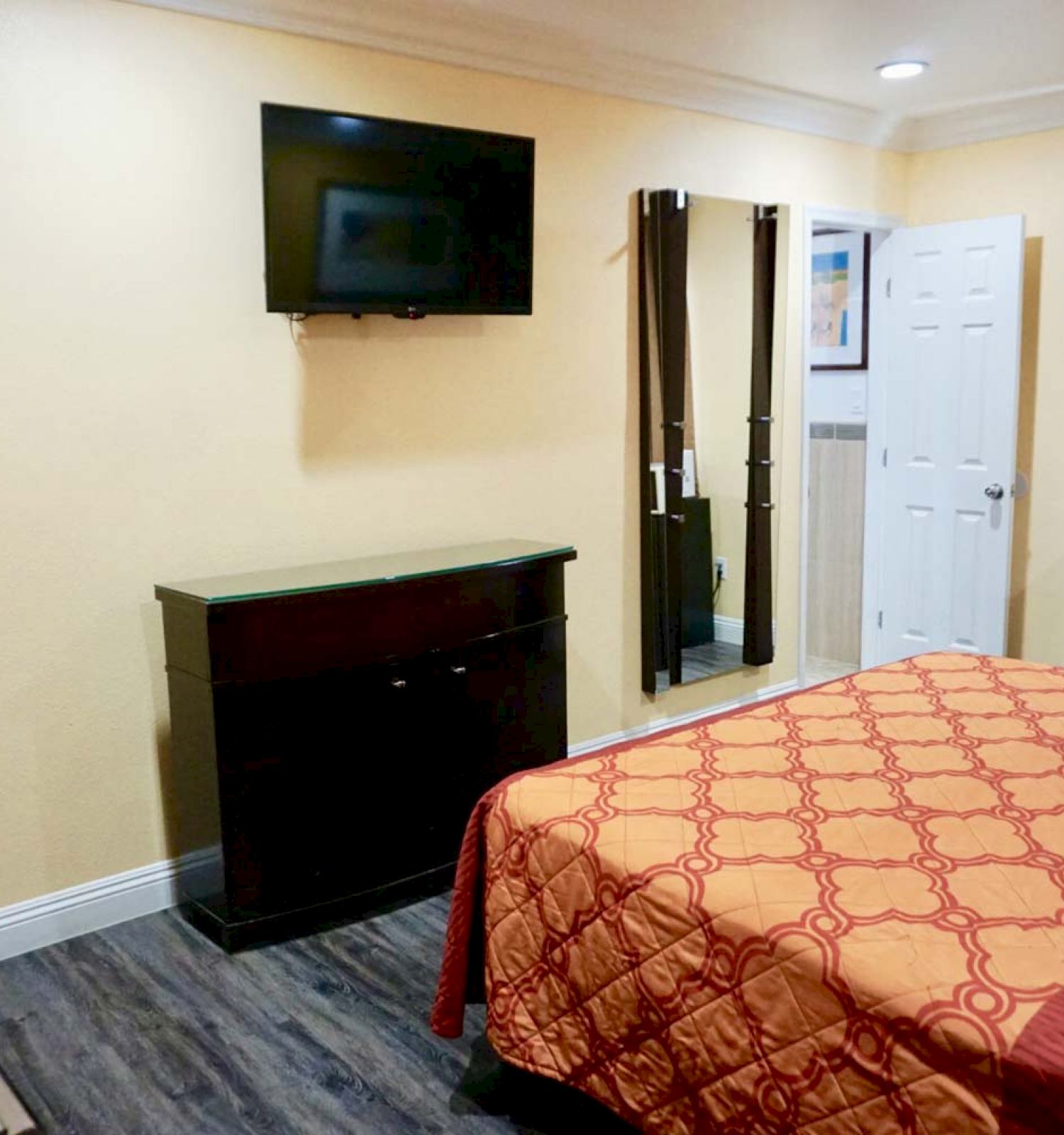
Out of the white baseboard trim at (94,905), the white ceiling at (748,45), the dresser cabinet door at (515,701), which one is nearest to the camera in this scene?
the white baseboard trim at (94,905)

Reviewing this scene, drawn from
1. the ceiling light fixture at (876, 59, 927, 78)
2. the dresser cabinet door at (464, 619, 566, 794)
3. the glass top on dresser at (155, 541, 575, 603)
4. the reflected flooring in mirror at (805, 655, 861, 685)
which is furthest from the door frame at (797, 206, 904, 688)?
the dresser cabinet door at (464, 619, 566, 794)

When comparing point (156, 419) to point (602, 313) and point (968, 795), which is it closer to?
point (602, 313)

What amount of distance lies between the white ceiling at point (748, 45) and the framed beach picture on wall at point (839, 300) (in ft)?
2.38

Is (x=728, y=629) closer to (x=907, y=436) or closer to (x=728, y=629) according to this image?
(x=728, y=629)

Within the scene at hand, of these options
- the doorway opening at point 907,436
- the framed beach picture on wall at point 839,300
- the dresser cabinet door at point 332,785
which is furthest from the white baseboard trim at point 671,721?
the framed beach picture on wall at point 839,300

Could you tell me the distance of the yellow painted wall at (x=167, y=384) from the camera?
278cm

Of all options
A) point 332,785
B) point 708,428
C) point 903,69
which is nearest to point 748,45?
point 903,69

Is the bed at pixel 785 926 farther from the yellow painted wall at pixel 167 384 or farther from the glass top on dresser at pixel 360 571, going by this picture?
the yellow painted wall at pixel 167 384

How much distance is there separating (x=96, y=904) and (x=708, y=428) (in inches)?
106

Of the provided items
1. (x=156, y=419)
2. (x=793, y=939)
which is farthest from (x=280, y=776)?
(x=793, y=939)

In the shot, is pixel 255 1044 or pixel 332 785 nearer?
pixel 255 1044

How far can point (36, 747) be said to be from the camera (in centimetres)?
290

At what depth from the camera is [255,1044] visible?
2.51m

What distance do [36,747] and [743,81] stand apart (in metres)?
3.23
